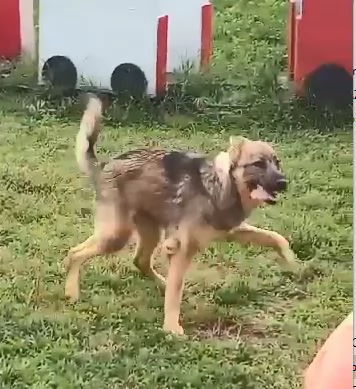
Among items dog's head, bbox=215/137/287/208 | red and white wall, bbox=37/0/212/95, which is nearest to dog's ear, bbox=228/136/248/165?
dog's head, bbox=215/137/287/208

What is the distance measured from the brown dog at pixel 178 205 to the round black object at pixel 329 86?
10 cm

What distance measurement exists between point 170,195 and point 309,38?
275 mm

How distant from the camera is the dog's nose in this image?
1126 mm

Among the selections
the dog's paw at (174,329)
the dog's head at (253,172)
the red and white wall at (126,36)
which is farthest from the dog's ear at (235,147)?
the dog's paw at (174,329)

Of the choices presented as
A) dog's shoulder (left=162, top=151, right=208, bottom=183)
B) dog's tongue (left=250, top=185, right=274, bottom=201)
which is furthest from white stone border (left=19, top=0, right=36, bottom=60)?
dog's tongue (left=250, top=185, right=274, bottom=201)

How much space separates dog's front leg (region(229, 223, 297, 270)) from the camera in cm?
114

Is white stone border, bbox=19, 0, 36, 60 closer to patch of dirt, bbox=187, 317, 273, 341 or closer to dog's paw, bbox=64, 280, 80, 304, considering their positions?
dog's paw, bbox=64, 280, 80, 304

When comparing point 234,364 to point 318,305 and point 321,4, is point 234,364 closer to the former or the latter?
point 318,305

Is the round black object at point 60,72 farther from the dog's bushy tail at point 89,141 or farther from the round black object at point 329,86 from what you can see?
the round black object at point 329,86

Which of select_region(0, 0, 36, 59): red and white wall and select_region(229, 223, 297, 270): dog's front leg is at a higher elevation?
select_region(0, 0, 36, 59): red and white wall

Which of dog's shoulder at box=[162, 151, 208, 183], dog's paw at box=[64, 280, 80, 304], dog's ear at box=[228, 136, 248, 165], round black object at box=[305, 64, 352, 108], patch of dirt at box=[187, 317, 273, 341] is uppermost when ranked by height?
round black object at box=[305, 64, 352, 108]

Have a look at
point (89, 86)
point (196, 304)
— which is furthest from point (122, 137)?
point (196, 304)

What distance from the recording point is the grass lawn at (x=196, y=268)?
111 cm

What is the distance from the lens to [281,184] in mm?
1129
